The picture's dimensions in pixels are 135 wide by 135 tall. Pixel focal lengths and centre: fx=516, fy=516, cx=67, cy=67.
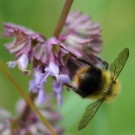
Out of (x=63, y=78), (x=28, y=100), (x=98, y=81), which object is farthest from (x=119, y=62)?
(x=28, y=100)

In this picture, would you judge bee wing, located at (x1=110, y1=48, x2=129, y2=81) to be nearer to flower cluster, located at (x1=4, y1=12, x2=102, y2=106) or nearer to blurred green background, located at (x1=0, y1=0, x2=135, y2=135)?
flower cluster, located at (x1=4, y1=12, x2=102, y2=106)

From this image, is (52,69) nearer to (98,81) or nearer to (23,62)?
(23,62)

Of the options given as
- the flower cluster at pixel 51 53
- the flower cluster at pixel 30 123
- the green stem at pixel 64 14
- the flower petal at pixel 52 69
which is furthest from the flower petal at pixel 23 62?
the flower cluster at pixel 30 123

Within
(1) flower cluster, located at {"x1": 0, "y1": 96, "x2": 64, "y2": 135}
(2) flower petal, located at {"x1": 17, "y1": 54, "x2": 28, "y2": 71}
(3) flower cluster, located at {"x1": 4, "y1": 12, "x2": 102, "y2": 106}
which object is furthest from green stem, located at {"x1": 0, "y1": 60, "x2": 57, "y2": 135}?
(2) flower petal, located at {"x1": 17, "y1": 54, "x2": 28, "y2": 71}

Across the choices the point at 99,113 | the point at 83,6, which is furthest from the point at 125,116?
the point at 83,6

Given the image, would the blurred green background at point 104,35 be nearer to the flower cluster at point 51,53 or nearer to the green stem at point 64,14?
the flower cluster at point 51,53

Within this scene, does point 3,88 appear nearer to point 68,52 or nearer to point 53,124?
point 53,124
